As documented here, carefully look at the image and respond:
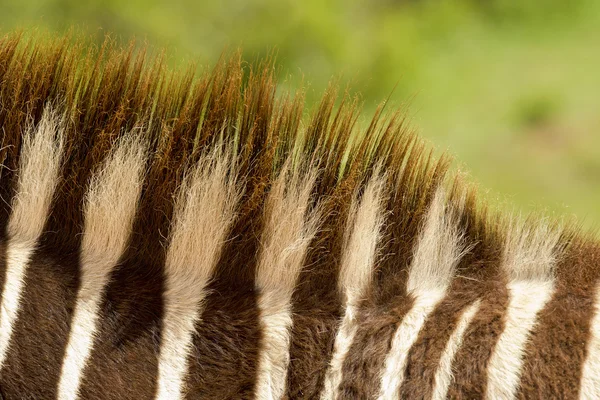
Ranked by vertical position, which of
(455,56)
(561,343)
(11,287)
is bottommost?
(11,287)

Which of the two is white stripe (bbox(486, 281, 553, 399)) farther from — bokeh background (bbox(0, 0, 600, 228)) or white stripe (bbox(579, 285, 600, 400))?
bokeh background (bbox(0, 0, 600, 228))

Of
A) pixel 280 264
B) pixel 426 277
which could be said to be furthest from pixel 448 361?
pixel 280 264

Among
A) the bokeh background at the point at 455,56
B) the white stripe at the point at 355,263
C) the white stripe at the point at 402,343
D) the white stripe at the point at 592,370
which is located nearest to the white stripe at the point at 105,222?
the white stripe at the point at 355,263

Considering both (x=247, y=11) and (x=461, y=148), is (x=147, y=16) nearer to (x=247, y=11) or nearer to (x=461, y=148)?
(x=247, y=11)

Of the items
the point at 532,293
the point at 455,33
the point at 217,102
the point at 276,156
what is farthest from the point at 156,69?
the point at 455,33

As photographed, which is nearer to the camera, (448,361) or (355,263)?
(448,361)

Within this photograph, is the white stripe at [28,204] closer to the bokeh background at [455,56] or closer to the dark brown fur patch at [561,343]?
the dark brown fur patch at [561,343]

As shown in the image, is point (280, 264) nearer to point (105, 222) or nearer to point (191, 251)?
point (191, 251)

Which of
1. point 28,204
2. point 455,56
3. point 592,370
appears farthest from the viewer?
point 455,56
